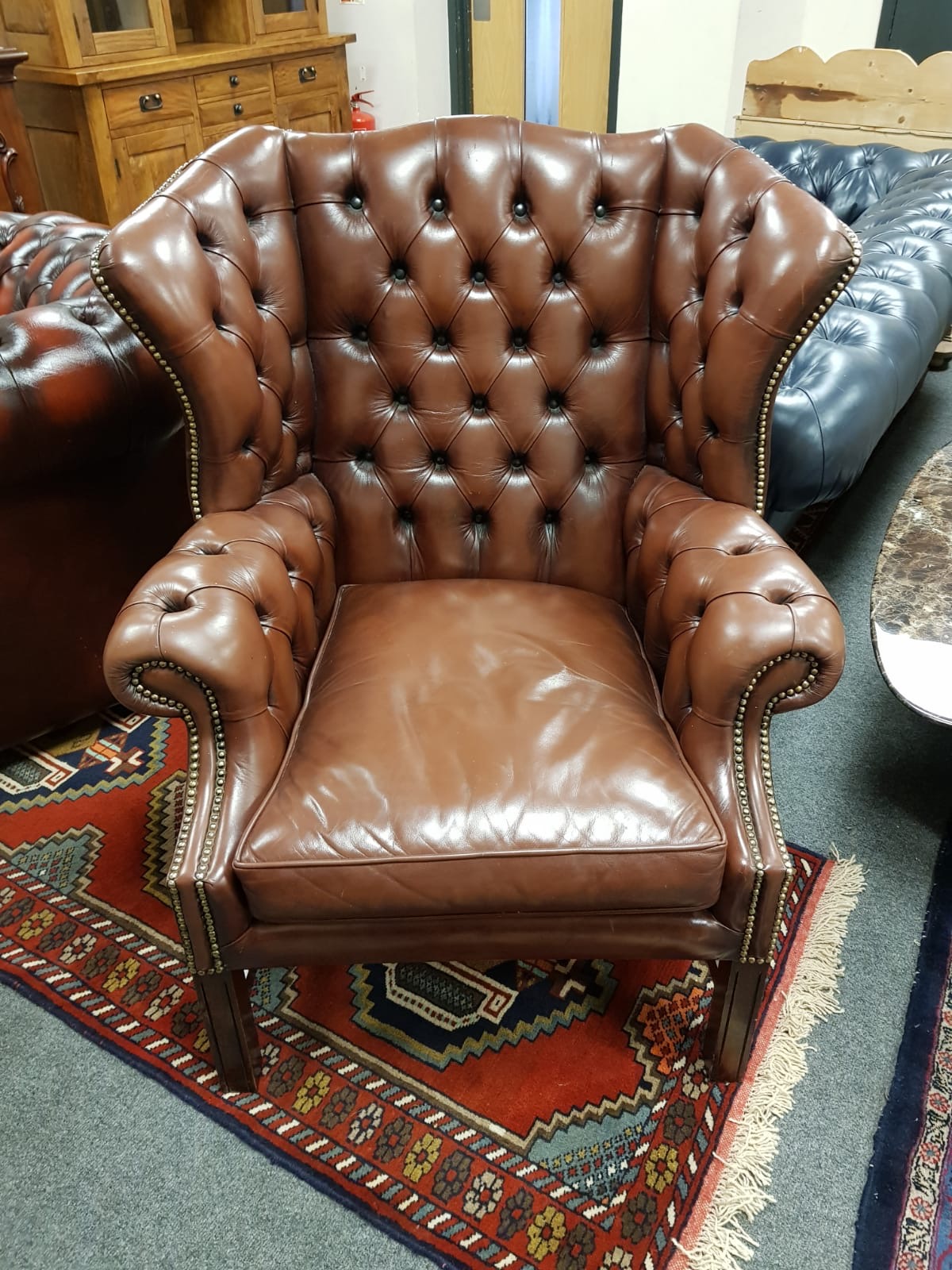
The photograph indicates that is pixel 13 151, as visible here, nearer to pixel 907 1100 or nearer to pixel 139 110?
pixel 139 110

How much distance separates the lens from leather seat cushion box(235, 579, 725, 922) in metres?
1.07

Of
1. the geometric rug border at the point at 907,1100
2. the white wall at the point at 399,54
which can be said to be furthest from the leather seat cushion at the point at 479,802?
the white wall at the point at 399,54

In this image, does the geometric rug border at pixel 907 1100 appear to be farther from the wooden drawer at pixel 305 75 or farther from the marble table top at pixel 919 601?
the wooden drawer at pixel 305 75

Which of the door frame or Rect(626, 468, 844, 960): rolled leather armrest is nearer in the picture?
Rect(626, 468, 844, 960): rolled leather armrest

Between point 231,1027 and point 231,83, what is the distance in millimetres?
3779

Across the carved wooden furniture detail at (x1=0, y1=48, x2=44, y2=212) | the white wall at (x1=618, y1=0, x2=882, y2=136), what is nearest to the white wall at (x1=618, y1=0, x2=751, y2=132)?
the white wall at (x1=618, y1=0, x2=882, y2=136)

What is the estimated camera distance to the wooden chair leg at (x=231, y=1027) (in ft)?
3.83

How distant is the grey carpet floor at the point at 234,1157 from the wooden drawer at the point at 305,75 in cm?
378

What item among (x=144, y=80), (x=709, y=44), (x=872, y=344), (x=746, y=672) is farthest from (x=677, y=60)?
(x=746, y=672)

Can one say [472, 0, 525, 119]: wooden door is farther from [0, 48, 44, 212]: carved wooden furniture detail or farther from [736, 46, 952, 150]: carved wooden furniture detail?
[0, 48, 44, 212]: carved wooden furniture detail

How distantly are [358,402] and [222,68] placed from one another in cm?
305

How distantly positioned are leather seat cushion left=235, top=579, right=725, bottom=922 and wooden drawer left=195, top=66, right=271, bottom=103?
3.35 m

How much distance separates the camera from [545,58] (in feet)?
14.8

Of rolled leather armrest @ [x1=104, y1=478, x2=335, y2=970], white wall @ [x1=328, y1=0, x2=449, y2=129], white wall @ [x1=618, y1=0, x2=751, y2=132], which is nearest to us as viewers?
rolled leather armrest @ [x1=104, y1=478, x2=335, y2=970]
